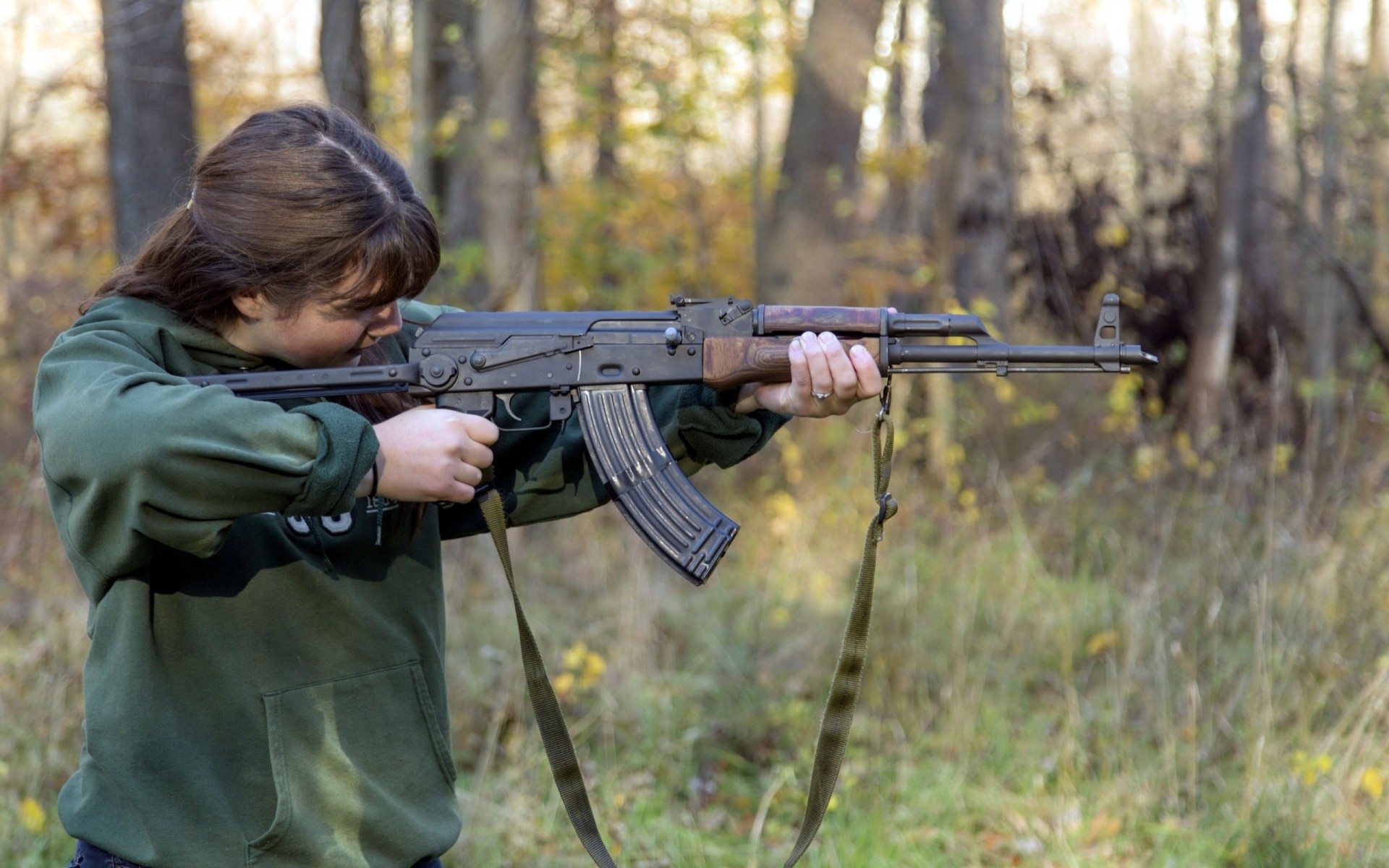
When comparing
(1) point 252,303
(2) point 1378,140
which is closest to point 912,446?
(1) point 252,303

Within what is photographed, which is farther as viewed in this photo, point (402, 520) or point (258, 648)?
point (402, 520)

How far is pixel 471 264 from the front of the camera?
7457 mm

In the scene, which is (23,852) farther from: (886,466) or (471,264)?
(471,264)

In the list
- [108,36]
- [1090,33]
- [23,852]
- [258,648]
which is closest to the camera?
[258,648]

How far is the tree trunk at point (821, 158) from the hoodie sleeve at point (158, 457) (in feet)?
22.4

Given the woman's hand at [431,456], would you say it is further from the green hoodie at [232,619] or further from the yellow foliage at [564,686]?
the yellow foliage at [564,686]

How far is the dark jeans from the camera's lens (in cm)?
192

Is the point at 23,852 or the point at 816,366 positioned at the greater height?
the point at 816,366

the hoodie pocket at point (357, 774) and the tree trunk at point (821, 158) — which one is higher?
the tree trunk at point (821, 158)

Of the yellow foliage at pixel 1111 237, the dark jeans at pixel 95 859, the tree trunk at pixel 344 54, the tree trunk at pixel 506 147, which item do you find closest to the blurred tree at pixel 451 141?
the tree trunk at pixel 506 147

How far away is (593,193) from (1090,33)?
12.7m

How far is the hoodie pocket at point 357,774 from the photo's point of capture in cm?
200

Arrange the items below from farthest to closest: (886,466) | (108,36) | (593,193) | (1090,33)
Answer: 1. (1090,33)
2. (593,193)
3. (108,36)
4. (886,466)

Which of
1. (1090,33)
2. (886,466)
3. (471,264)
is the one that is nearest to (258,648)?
(886,466)
